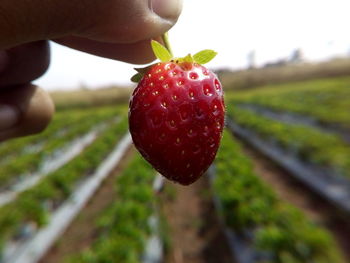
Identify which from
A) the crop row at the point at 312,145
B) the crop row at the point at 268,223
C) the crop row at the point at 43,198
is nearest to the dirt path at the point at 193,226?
the crop row at the point at 268,223

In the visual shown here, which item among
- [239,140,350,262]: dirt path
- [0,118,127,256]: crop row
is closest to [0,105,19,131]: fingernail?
[0,118,127,256]: crop row

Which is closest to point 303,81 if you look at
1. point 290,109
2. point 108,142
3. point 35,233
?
point 290,109

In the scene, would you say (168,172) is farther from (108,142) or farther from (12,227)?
(108,142)

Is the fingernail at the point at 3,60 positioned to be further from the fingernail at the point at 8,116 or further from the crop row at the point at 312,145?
the crop row at the point at 312,145

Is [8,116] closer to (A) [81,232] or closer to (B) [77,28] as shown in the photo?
(B) [77,28]

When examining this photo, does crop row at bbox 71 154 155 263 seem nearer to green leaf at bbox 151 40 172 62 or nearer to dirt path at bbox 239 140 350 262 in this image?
dirt path at bbox 239 140 350 262

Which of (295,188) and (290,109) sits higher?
(295,188)

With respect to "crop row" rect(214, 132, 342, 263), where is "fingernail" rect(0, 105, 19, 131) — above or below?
above
